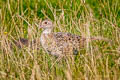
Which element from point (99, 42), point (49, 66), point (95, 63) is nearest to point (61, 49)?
point (99, 42)

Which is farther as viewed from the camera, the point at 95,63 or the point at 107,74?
the point at 95,63

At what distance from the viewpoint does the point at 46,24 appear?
7.77 m

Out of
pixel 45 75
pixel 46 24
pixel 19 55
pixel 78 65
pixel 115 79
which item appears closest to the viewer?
pixel 115 79

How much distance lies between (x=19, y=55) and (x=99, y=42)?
3.86ft

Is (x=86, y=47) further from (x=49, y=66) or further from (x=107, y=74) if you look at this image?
(x=107, y=74)

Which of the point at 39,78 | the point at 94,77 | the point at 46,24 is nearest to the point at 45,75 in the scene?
the point at 39,78

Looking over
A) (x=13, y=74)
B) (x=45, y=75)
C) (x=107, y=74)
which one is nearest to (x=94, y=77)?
(x=107, y=74)

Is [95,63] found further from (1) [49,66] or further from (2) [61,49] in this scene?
(2) [61,49]

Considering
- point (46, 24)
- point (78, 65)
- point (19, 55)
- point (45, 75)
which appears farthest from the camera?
point (46, 24)

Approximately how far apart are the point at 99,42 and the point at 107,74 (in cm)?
177

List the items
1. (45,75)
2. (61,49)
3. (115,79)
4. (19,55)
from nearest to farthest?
(115,79)
(45,75)
(19,55)
(61,49)

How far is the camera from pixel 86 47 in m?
5.98

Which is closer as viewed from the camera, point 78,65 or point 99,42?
point 78,65

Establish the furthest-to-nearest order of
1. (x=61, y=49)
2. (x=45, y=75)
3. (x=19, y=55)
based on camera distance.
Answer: (x=61, y=49) < (x=19, y=55) < (x=45, y=75)
